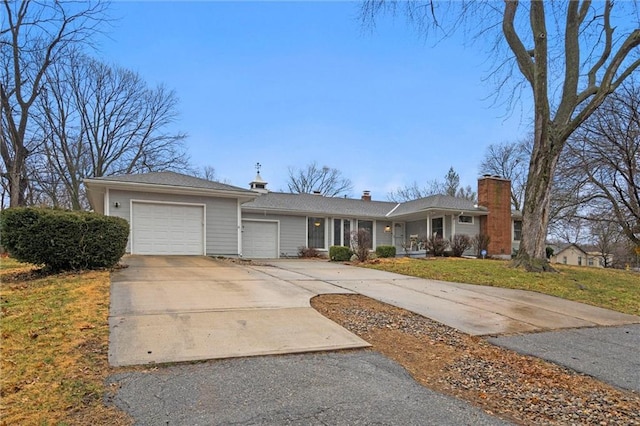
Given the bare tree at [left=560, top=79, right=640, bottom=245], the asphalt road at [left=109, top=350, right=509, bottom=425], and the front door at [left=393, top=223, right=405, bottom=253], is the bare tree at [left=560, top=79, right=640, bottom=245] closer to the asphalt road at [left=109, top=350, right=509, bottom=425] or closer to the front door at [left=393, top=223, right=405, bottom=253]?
the front door at [left=393, top=223, right=405, bottom=253]

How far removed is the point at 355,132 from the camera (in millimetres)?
26484

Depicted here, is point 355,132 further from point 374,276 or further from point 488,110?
point 374,276

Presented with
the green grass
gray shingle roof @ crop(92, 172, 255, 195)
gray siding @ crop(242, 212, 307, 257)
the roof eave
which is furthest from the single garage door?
the green grass

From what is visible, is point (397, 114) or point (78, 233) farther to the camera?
point (397, 114)

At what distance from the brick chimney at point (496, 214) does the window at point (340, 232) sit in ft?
24.0

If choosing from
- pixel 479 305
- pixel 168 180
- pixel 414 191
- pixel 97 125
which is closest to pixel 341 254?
pixel 168 180

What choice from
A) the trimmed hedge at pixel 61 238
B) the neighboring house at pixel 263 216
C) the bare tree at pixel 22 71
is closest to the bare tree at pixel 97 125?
the bare tree at pixel 22 71

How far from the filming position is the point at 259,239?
63.5 ft

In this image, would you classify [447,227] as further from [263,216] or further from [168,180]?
[168,180]

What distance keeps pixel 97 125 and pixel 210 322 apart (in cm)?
2629

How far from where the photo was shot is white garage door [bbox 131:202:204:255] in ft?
44.2

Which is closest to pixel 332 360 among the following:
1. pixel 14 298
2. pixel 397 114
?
pixel 14 298

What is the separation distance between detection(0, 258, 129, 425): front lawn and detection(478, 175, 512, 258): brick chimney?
1932 centimetres

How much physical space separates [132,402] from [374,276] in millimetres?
8466
